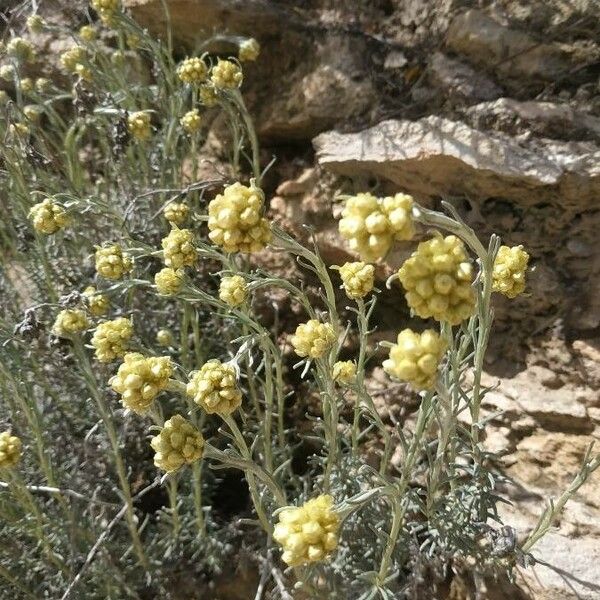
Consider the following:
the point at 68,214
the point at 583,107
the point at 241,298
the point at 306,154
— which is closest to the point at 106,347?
the point at 241,298

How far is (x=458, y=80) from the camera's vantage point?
90.6 inches

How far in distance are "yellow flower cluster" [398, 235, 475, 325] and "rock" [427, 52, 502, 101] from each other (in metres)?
1.54

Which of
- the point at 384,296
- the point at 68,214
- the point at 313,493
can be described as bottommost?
the point at 313,493

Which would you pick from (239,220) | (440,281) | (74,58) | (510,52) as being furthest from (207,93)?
(440,281)

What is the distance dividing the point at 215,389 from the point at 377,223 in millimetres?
539

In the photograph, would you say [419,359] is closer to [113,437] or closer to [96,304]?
[113,437]

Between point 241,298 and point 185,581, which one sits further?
point 185,581

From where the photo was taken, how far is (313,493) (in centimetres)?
202

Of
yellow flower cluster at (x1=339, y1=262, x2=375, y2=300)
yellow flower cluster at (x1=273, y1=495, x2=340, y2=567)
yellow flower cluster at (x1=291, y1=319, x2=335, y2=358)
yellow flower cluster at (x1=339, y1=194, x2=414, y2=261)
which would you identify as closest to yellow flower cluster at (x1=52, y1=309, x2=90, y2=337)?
yellow flower cluster at (x1=291, y1=319, x2=335, y2=358)

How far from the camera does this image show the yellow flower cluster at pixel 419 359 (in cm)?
95

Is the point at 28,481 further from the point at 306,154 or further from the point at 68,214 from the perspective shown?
the point at 306,154

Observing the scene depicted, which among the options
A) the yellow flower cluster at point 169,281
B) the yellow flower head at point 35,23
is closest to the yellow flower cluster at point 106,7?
the yellow flower head at point 35,23

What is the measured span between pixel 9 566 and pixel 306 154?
1.95 m

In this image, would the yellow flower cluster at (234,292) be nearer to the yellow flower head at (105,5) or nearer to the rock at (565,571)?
the rock at (565,571)
